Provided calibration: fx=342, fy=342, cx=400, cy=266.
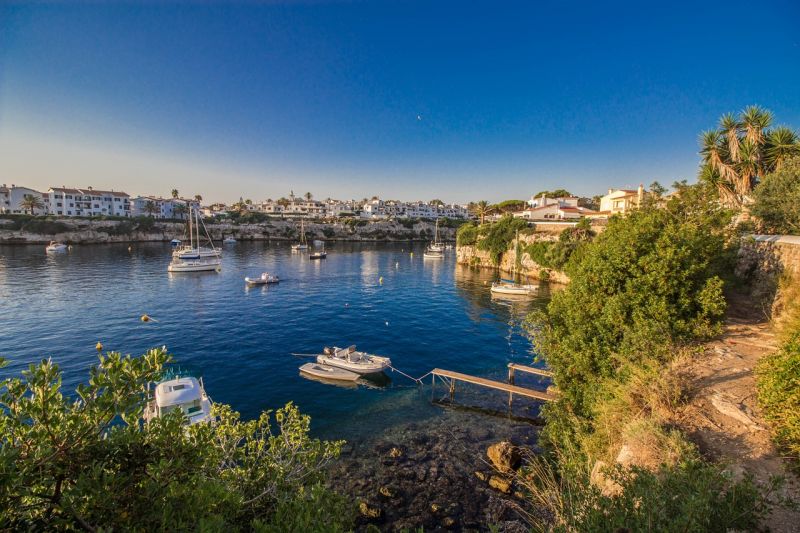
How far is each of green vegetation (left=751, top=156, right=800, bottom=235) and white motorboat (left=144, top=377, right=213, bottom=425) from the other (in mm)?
35380

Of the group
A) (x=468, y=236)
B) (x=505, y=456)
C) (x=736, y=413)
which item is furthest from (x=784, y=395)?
(x=468, y=236)

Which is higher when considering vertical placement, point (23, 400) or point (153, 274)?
point (23, 400)

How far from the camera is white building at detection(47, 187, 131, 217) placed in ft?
414

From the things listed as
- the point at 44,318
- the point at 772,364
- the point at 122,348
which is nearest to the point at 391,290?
the point at 122,348

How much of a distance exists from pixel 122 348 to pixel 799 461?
133 ft

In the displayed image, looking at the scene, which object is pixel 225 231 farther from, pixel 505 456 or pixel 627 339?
pixel 627 339

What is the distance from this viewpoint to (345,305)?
4656cm

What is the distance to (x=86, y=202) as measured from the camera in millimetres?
132125

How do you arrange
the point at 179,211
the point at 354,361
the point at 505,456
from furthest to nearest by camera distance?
the point at 179,211
the point at 354,361
the point at 505,456

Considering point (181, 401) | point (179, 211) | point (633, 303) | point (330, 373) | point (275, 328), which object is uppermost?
point (179, 211)

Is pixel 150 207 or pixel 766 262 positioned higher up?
pixel 150 207

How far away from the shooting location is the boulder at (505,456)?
54.6ft

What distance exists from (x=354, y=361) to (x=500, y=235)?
55.7m

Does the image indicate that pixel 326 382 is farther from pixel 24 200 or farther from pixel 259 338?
pixel 24 200
